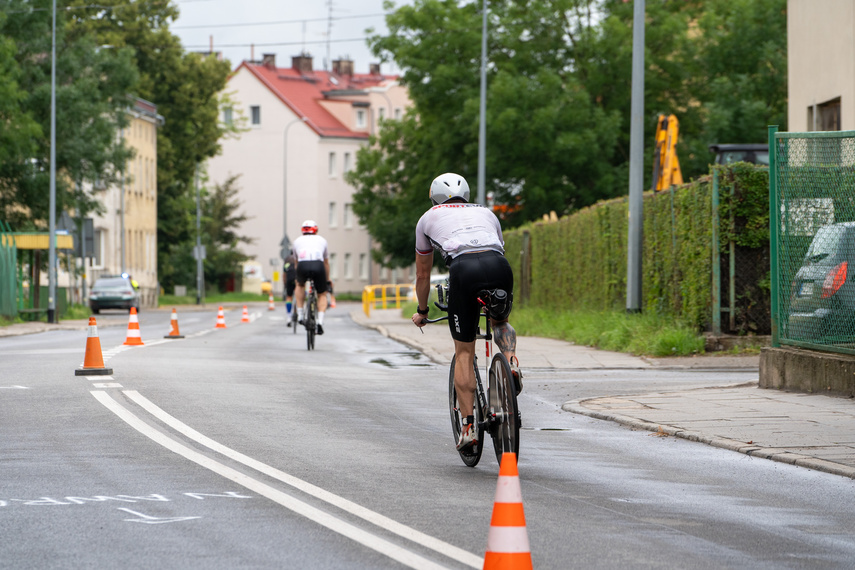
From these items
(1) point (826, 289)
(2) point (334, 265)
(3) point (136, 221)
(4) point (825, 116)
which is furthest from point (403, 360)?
(2) point (334, 265)

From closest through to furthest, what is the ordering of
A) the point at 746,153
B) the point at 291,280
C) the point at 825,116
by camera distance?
1. the point at 825,116
2. the point at 291,280
3. the point at 746,153

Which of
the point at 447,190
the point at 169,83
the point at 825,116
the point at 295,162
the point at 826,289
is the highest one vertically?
the point at 169,83

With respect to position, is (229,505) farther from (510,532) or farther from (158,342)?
(158,342)

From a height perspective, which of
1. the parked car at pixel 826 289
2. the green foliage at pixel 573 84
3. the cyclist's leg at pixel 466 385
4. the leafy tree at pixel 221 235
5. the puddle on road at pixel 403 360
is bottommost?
the puddle on road at pixel 403 360

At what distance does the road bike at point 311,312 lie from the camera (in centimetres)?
2147

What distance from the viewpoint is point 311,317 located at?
21.5m

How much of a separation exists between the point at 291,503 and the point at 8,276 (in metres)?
32.3

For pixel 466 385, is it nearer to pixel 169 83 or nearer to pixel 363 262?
pixel 169 83

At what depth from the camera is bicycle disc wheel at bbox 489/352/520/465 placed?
8.07 m

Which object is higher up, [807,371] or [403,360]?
[807,371]

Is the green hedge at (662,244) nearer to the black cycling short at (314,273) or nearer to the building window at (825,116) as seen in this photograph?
the building window at (825,116)

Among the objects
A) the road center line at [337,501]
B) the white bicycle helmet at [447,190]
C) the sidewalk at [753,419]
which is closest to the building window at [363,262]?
the sidewalk at [753,419]

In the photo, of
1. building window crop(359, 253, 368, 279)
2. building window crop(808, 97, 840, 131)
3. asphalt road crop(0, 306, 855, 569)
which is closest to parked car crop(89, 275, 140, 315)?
building window crop(808, 97, 840, 131)

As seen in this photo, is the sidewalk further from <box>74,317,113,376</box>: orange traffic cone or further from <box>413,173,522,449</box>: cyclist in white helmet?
<box>74,317,113,376</box>: orange traffic cone
